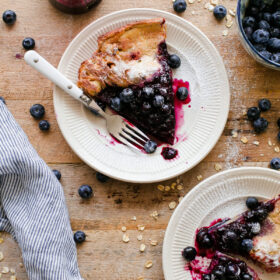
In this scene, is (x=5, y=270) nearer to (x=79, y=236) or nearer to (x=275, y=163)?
(x=79, y=236)

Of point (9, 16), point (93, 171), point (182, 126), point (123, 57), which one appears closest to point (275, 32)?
point (182, 126)

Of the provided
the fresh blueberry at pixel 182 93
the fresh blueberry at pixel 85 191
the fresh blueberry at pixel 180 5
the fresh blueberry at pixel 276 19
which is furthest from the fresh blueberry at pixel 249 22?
the fresh blueberry at pixel 85 191

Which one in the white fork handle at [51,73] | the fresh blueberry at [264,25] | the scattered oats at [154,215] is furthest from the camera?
the scattered oats at [154,215]

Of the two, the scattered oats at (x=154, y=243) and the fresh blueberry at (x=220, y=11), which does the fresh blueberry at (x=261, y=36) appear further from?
the scattered oats at (x=154, y=243)

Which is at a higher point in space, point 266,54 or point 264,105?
point 266,54

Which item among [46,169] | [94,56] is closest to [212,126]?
[94,56]

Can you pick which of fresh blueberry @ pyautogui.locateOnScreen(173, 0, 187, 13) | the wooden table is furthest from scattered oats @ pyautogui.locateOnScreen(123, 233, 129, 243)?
fresh blueberry @ pyautogui.locateOnScreen(173, 0, 187, 13)
